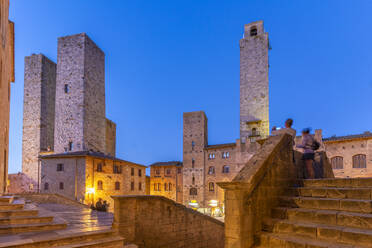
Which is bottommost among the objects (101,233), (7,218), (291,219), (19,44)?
(101,233)

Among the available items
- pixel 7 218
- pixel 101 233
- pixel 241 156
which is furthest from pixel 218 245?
pixel 241 156

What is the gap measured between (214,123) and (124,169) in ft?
525

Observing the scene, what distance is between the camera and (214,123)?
186m

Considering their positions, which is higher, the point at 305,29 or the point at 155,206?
the point at 305,29

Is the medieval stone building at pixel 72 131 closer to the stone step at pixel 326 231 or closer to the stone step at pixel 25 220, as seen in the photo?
the stone step at pixel 25 220

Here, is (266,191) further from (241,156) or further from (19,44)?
(19,44)

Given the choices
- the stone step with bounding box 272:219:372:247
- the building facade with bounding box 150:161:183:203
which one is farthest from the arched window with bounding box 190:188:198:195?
the stone step with bounding box 272:219:372:247

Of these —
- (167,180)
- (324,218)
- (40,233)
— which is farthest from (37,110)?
(324,218)

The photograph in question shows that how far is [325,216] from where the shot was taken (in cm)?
438

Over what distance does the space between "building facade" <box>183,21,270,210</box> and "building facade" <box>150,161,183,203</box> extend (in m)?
3.44

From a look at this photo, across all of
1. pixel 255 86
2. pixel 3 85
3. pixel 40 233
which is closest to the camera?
pixel 40 233

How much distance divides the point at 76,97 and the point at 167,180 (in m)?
21.4

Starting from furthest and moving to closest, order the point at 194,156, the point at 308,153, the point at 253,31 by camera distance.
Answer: the point at 194,156 < the point at 253,31 < the point at 308,153

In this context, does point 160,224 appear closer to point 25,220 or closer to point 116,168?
point 25,220
